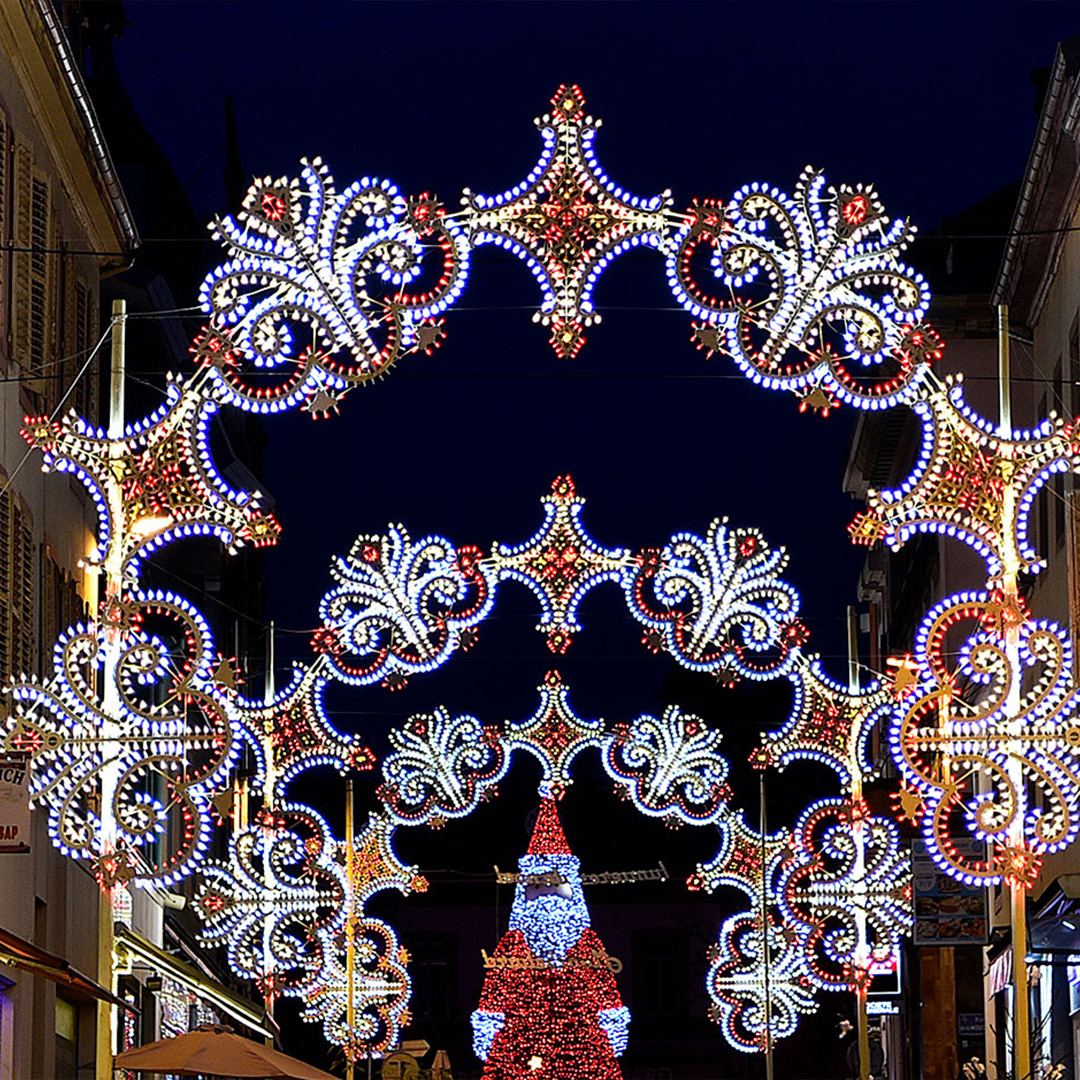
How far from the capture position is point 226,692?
701 inches

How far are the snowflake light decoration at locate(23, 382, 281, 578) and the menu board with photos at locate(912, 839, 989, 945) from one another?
494 inches

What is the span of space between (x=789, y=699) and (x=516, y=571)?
58.6 meters

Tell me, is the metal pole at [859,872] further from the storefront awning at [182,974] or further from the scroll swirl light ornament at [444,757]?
the storefront awning at [182,974]

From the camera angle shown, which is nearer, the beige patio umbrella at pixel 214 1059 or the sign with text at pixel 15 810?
the sign with text at pixel 15 810

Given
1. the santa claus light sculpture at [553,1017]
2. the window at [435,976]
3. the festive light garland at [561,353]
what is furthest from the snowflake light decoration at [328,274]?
the window at [435,976]

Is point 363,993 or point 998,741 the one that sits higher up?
point 363,993

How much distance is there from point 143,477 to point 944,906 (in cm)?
1379

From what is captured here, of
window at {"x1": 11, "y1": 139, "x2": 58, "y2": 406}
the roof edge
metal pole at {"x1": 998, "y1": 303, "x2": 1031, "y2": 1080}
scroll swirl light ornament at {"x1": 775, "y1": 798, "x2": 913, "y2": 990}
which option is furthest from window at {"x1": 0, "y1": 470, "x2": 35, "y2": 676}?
scroll swirl light ornament at {"x1": 775, "y1": 798, "x2": 913, "y2": 990}

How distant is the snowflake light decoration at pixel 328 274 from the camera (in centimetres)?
1666

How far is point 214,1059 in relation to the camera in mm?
20562

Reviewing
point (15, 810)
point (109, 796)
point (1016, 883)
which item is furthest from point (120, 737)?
point (1016, 883)

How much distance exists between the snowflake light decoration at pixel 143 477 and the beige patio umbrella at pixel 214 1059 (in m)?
4.86

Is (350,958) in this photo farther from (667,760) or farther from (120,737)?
(120,737)

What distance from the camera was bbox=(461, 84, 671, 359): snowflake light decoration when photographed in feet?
55.5
